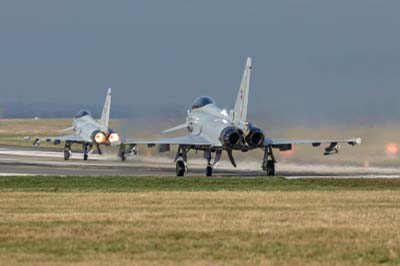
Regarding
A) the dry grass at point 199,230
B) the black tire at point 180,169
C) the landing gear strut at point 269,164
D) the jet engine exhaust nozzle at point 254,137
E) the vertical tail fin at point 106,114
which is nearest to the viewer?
the dry grass at point 199,230

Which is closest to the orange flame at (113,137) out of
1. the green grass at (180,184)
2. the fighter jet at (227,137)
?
the fighter jet at (227,137)

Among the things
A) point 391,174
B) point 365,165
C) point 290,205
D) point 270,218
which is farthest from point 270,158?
point 270,218

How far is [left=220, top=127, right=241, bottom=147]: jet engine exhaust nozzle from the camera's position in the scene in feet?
169

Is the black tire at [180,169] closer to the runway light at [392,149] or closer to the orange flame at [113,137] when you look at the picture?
the runway light at [392,149]

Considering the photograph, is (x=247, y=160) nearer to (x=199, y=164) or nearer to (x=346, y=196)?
(x=199, y=164)

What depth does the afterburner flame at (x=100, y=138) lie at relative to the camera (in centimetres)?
7975

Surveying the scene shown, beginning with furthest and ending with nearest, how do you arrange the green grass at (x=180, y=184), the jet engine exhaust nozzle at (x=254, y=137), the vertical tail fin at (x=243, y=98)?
1. the vertical tail fin at (x=243, y=98)
2. the jet engine exhaust nozzle at (x=254, y=137)
3. the green grass at (x=180, y=184)

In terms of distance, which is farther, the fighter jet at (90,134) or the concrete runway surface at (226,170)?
the fighter jet at (90,134)

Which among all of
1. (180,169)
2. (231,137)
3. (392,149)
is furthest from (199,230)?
(392,149)

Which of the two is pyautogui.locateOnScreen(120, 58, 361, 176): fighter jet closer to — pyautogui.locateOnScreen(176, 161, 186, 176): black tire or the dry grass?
pyautogui.locateOnScreen(176, 161, 186, 176): black tire

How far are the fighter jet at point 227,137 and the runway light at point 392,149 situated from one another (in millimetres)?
7846

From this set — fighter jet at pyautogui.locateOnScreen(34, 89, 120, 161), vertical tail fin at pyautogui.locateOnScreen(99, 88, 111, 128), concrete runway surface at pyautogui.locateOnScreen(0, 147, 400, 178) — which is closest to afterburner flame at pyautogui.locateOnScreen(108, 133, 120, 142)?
fighter jet at pyautogui.locateOnScreen(34, 89, 120, 161)

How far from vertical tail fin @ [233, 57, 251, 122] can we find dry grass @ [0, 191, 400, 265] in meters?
18.5

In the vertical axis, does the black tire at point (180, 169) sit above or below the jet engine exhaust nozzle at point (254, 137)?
below
